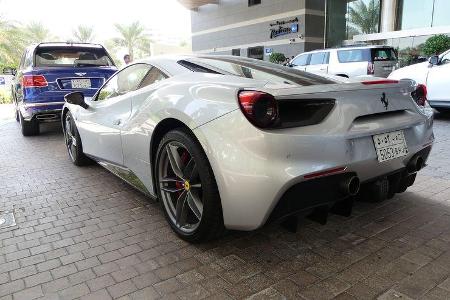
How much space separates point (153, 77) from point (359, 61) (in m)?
11.0

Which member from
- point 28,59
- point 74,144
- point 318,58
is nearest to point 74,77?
point 28,59

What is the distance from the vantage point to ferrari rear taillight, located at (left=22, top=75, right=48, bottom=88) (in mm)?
6648

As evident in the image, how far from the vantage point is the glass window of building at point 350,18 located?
2078cm

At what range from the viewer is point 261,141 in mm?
2059

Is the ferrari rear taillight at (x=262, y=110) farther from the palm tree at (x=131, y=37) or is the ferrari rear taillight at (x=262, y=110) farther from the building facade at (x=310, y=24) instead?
the palm tree at (x=131, y=37)

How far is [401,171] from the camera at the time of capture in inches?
104

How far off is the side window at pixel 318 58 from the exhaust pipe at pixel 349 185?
1243cm

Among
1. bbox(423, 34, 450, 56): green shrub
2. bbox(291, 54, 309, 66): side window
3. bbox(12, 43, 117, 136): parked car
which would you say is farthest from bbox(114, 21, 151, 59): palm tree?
bbox(12, 43, 117, 136): parked car

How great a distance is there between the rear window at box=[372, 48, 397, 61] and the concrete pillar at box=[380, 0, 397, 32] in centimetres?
770

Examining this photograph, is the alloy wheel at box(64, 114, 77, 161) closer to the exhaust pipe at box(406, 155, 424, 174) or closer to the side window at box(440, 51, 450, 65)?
the exhaust pipe at box(406, 155, 424, 174)

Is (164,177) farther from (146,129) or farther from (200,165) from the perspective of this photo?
(200,165)

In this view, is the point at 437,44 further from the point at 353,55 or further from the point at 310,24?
the point at 310,24

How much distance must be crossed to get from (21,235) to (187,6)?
31.0 meters

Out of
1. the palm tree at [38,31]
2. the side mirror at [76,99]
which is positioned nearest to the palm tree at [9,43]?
the palm tree at [38,31]
